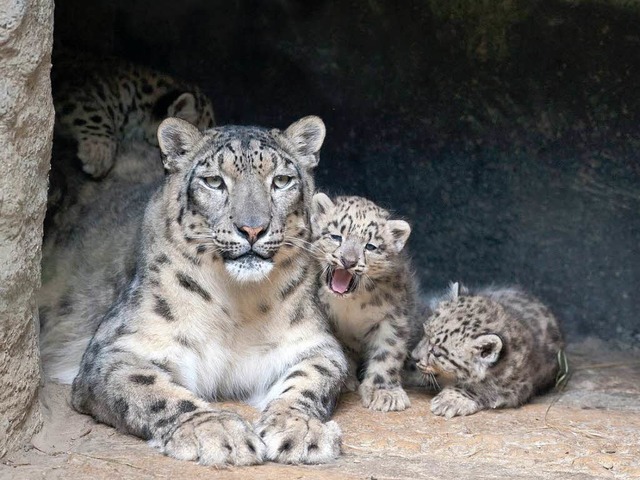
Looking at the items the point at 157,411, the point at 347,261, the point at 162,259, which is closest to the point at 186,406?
the point at 157,411

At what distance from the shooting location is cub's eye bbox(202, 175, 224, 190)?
6180 millimetres

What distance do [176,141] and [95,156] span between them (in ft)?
5.51

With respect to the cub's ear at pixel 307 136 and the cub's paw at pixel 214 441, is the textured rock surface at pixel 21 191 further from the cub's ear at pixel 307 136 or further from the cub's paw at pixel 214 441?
the cub's ear at pixel 307 136

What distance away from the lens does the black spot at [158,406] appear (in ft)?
18.7

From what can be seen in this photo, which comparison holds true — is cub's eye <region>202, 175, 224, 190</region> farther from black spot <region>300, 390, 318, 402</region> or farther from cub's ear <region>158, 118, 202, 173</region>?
black spot <region>300, 390, 318, 402</region>

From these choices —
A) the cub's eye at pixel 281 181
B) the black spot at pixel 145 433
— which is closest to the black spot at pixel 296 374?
the black spot at pixel 145 433

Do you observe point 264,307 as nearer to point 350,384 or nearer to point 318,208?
point 318,208

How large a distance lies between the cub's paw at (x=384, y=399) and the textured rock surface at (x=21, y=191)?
7.01ft

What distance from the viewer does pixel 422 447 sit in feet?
19.7

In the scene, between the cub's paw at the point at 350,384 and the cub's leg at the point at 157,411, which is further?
the cub's paw at the point at 350,384

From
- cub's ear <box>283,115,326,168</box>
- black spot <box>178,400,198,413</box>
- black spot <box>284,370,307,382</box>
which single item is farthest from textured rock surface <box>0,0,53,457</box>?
cub's ear <box>283,115,326,168</box>

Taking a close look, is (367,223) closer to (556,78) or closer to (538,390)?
(538,390)

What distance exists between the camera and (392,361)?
6.80 metres

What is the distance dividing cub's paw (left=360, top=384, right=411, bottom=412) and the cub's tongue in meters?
0.69
